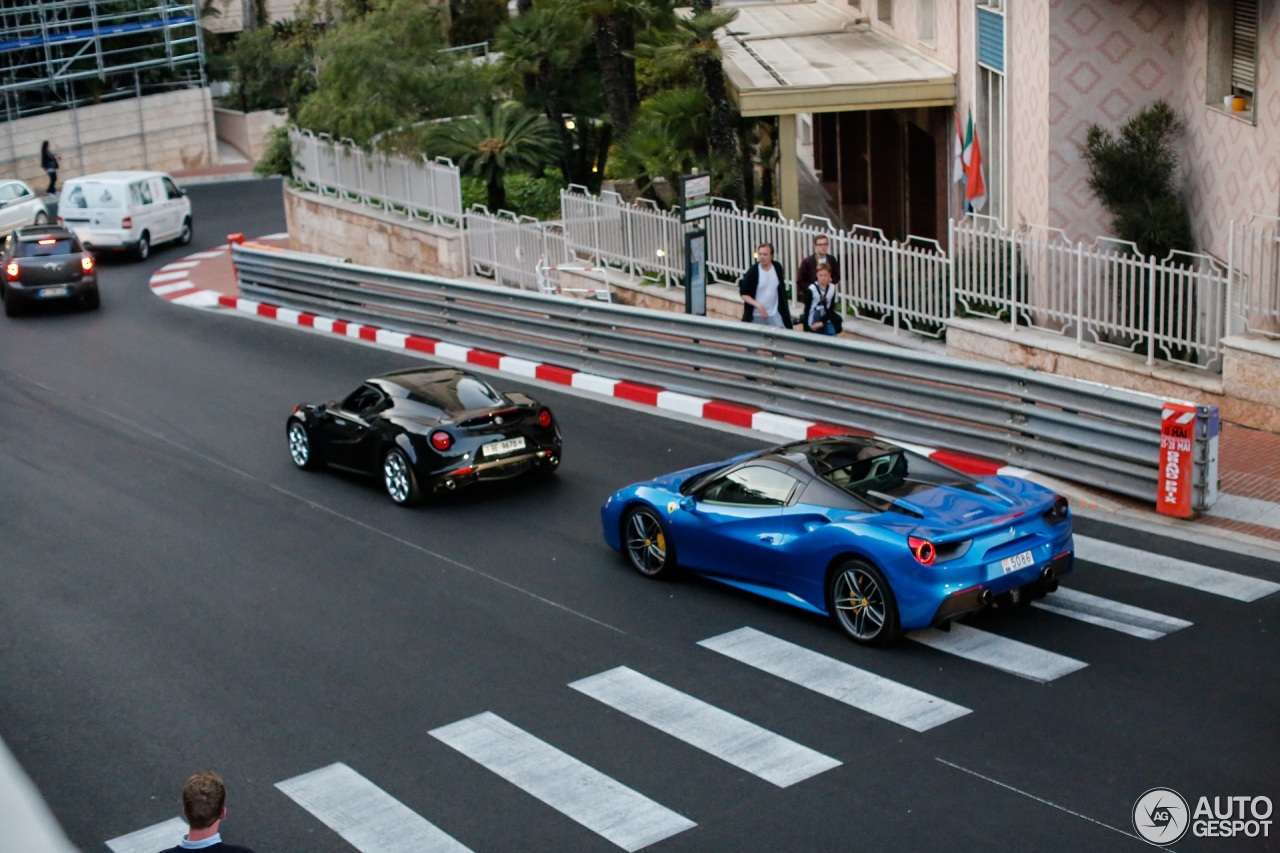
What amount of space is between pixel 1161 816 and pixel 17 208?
32.1 meters

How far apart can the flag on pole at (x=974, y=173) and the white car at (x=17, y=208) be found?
22138 millimetres

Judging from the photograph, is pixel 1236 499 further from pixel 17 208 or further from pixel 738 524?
pixel 17 208

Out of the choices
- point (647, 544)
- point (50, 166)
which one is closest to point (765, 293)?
point (647, 544)

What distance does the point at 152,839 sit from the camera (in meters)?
8.51

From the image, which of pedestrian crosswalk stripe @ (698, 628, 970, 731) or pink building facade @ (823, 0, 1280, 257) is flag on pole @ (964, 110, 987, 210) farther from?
pedestrian crosswalk stripe @ (698, 628, 970, 731)

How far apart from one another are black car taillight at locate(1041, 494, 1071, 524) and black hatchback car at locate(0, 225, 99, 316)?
20.4 metres

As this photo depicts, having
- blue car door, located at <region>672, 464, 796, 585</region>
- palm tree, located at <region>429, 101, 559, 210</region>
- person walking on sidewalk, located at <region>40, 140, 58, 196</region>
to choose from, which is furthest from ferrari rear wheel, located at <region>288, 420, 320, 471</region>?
person walking on sidewalk, located at <region>40, 140, 58, 196</region>

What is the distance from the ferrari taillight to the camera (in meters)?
9.98

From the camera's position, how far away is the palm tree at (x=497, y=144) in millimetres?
27406

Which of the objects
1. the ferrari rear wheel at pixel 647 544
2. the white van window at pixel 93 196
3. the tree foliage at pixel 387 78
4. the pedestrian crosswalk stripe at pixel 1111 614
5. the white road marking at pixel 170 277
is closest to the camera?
the pedestrian crosswalk stripe at pixel 1111 614

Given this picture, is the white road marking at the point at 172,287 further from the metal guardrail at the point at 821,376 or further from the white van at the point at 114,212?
the metal guardrail at the point at 821,376

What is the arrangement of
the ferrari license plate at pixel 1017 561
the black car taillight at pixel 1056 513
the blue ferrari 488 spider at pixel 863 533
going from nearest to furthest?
the blue ferrari 488 spider at pixel 863 533
the ferrari license plate at pixel 1017 561
the black car taillight at pixel 1056 513

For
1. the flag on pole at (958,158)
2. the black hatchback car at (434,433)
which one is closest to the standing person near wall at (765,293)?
the black hatchback car at (434,433)

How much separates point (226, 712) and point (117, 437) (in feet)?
28.0
